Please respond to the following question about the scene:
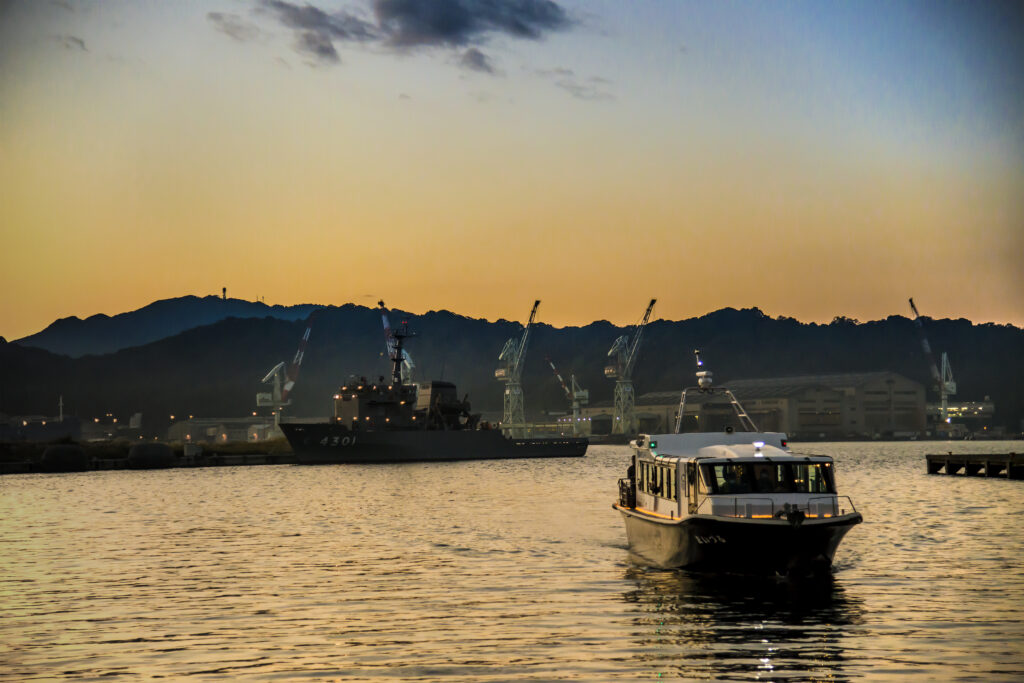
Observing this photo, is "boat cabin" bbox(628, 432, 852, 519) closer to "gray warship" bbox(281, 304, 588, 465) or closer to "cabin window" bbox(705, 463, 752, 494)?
"cabin window" bbox(705, 463, 752, 494)

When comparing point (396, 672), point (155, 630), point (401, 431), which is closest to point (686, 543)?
point (396, 672)

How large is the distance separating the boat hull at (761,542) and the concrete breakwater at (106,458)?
445 ft

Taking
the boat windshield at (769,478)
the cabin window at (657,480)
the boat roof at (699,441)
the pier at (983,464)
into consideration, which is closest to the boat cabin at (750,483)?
the boat windshield at (769,478)

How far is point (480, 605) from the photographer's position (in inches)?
1153

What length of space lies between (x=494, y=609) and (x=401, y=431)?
14089 cm

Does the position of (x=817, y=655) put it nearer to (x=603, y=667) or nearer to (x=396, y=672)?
(x=603, y=667)

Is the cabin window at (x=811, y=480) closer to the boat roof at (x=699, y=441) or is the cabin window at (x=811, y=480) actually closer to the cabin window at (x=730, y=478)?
the cabin window at (x=730, y=478)

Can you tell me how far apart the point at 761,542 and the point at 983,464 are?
90.9 m

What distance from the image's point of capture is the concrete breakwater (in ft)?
487

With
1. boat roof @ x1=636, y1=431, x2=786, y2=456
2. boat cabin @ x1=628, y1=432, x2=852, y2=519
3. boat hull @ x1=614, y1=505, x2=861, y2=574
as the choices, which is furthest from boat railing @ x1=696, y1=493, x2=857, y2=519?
boat roof @ x1=636, y1=431, x2=786, y2=456

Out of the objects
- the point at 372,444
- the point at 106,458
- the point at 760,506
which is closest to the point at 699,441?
the point at 760,506

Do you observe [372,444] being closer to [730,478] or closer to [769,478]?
[730,478]

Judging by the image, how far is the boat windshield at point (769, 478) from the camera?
3158 centimetres

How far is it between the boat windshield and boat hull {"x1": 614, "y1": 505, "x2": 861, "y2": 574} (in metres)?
1.41
